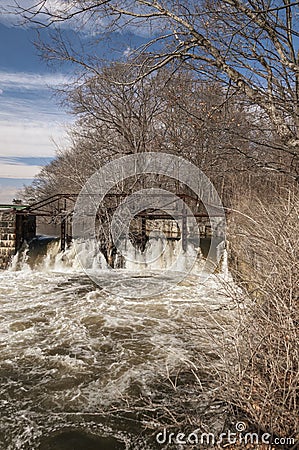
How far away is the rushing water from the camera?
9.96 feet

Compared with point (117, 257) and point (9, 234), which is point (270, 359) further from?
point (9, 234)

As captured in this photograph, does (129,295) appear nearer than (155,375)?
No

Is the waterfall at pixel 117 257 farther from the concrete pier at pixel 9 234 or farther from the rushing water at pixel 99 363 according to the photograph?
the rushing water at pixel 99 363

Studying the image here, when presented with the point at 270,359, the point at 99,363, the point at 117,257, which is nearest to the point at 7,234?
the point at 117,257

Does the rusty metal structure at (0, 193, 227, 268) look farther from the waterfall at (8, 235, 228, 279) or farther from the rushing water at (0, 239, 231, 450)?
the rushing water at (0, 239, 231, 450)

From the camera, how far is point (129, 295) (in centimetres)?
760

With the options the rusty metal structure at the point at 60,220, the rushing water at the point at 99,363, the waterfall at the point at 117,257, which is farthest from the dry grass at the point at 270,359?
the rusty metal structure at the point at 60,220

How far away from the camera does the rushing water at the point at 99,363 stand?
304 centimetres

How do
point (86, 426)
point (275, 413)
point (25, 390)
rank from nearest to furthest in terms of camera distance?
point (275, 413) → point (86, 426) → point (25, 390)

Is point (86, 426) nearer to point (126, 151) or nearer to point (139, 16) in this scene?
point (139, 16)

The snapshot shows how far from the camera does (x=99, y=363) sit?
173 inches

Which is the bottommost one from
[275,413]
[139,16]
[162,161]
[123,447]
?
[123,447]

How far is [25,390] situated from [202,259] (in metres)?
6.94

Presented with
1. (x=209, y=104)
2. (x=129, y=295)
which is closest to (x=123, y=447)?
(x=129, y=295)
